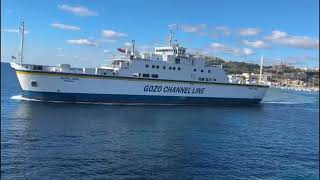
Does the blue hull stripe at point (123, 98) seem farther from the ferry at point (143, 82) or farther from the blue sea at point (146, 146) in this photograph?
the blue sea at point (146, 146)

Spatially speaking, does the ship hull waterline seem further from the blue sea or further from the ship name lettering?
the blue sea

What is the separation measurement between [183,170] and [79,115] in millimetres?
20937

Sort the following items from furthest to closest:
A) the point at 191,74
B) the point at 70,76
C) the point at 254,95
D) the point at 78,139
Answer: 1. the point at 254,95
2. the point at 191,74
3. the point at 70,76
4. the point at 78,139

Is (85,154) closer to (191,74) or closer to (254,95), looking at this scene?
(191,74)

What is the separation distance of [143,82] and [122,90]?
9.86 ft

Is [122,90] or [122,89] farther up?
[122,89]

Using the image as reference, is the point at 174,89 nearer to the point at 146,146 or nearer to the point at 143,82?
the point at 143,82

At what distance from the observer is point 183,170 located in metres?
21.6

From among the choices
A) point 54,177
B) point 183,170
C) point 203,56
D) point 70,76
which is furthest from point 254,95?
point 54,177

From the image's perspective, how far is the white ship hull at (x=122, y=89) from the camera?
164 feet

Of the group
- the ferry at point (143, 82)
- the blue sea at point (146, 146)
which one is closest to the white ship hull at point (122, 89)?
the ferry at point (143, 82)

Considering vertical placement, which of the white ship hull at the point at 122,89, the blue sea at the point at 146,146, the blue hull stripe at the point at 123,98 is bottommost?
the blue sea at the point at 146,146

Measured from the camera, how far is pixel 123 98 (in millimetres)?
54000

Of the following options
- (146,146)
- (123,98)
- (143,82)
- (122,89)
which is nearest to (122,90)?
(122,89)
